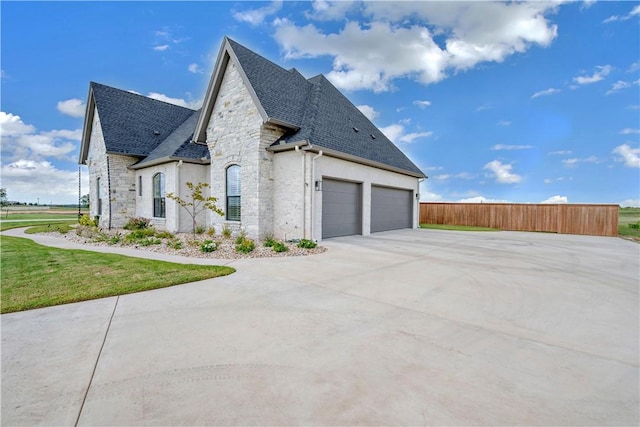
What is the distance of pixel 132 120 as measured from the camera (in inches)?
702

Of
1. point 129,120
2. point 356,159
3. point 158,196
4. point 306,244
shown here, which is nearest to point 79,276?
point 306,244

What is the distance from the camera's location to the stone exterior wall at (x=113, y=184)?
1653 cm

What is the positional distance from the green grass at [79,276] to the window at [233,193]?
186 inches

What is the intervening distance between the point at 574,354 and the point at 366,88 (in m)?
16.7

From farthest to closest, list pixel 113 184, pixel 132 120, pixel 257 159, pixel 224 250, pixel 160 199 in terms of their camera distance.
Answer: pixel 132 120 < pixel 113 184 < pixel 160 199 < pixel 257 159 < pixel 224 250

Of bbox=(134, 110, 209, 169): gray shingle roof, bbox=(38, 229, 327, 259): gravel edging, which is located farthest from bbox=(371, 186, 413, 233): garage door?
bbox=(134, 110, 209, 169): gray shingle roof

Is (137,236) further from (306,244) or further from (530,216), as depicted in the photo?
(530,216)

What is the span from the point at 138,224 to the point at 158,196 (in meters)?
1.86

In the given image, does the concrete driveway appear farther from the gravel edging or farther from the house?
the house

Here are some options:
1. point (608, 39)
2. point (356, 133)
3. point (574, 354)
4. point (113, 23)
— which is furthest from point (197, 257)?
point (608, 39)

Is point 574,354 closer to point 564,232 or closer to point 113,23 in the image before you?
point 113,23

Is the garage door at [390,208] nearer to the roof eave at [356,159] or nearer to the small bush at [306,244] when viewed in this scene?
the roof eave at [356,159]

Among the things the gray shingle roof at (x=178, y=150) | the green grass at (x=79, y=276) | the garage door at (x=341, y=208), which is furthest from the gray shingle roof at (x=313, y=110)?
the green grass at (x=79, y=276)

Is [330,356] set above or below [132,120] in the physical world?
below
